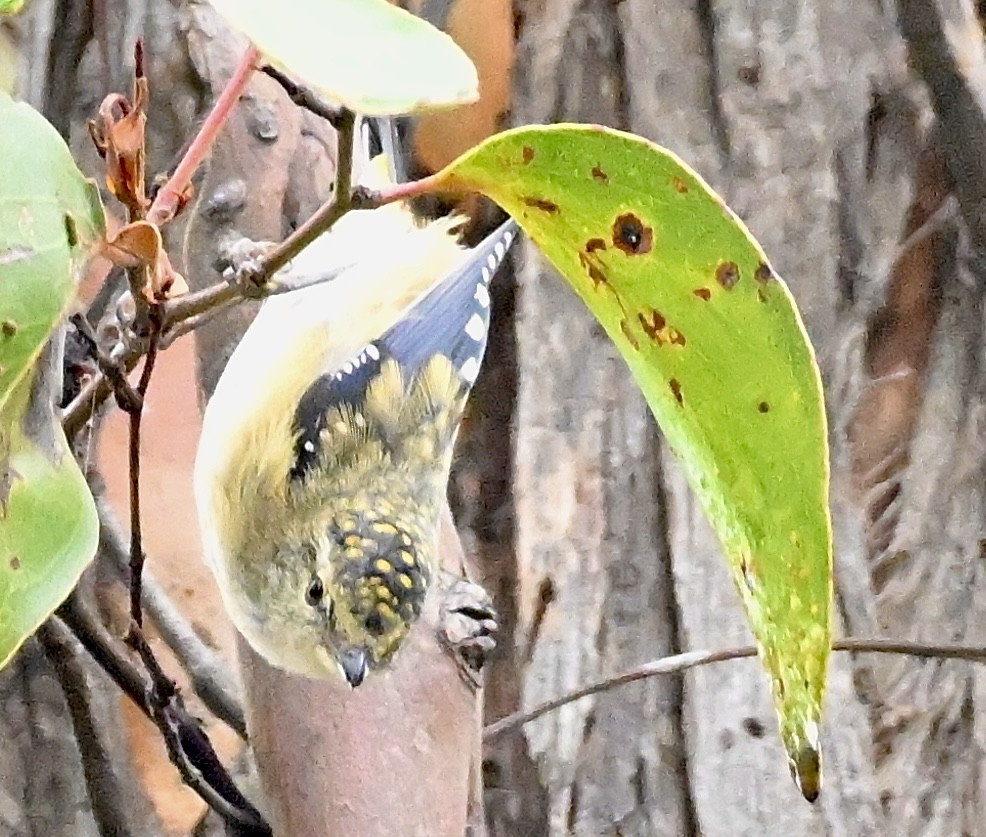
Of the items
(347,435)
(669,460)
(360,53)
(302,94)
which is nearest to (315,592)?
(347,435)

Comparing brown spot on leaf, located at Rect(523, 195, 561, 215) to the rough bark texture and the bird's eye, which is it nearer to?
the bird's eye

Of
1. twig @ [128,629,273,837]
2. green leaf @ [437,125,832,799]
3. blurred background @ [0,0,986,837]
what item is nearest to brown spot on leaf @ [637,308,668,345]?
green leaf @ [437,125,832,799]

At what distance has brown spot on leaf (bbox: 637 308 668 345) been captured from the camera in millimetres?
373

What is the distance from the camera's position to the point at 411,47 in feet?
1.05

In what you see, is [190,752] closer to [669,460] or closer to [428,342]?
[428,342]

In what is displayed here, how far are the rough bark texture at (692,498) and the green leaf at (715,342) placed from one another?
77 cm

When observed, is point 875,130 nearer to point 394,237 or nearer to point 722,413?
point 394,237

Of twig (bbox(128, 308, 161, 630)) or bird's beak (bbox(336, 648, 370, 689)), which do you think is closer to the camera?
twig (bbox(128, 308, 161, 630))

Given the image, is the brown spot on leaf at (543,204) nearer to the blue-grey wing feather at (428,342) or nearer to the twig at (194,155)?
→ the twig at (194,155)

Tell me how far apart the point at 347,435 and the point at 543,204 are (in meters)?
0.74

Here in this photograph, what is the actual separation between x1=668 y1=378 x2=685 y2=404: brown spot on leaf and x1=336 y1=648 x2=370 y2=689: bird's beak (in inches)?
17.4

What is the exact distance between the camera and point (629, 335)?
0.38 metres

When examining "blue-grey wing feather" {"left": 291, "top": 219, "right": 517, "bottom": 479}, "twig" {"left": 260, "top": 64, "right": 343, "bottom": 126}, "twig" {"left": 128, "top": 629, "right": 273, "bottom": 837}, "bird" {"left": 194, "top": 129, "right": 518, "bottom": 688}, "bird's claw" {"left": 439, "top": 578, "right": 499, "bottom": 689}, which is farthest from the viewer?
"blue-grey wing feather" {"left": 291, "top": 219, "right": 517, "bottom": 479}

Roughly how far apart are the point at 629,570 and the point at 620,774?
0.19 m
